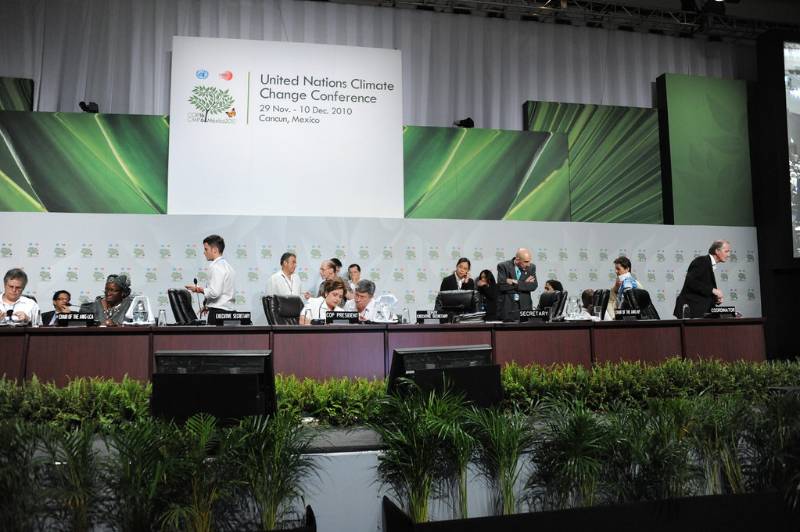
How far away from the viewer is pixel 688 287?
7102mm

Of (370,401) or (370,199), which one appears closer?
(370,401)

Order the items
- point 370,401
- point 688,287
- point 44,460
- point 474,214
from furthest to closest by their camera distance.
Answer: point 474,214, point 688,287, point 370,401, point 44,460

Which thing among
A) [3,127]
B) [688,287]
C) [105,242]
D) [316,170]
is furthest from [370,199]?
[3,127]

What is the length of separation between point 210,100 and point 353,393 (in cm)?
634

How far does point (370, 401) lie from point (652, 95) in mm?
9249

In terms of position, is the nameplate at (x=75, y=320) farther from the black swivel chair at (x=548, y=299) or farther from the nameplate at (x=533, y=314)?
the black swivel chair at (x=548, y=299)

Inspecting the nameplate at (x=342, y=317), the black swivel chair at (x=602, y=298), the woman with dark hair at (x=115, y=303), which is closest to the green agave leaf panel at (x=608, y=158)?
the black swivel chair at (x=602, y=298)

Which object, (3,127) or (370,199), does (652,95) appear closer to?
(370,199)

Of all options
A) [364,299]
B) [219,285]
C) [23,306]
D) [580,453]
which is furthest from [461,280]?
[580,453]

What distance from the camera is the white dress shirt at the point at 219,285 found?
6535 mm

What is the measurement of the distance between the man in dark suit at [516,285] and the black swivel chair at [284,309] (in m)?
2.14

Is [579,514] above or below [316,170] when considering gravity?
below

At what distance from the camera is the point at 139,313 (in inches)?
222

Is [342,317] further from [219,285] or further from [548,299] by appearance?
[548,299]
